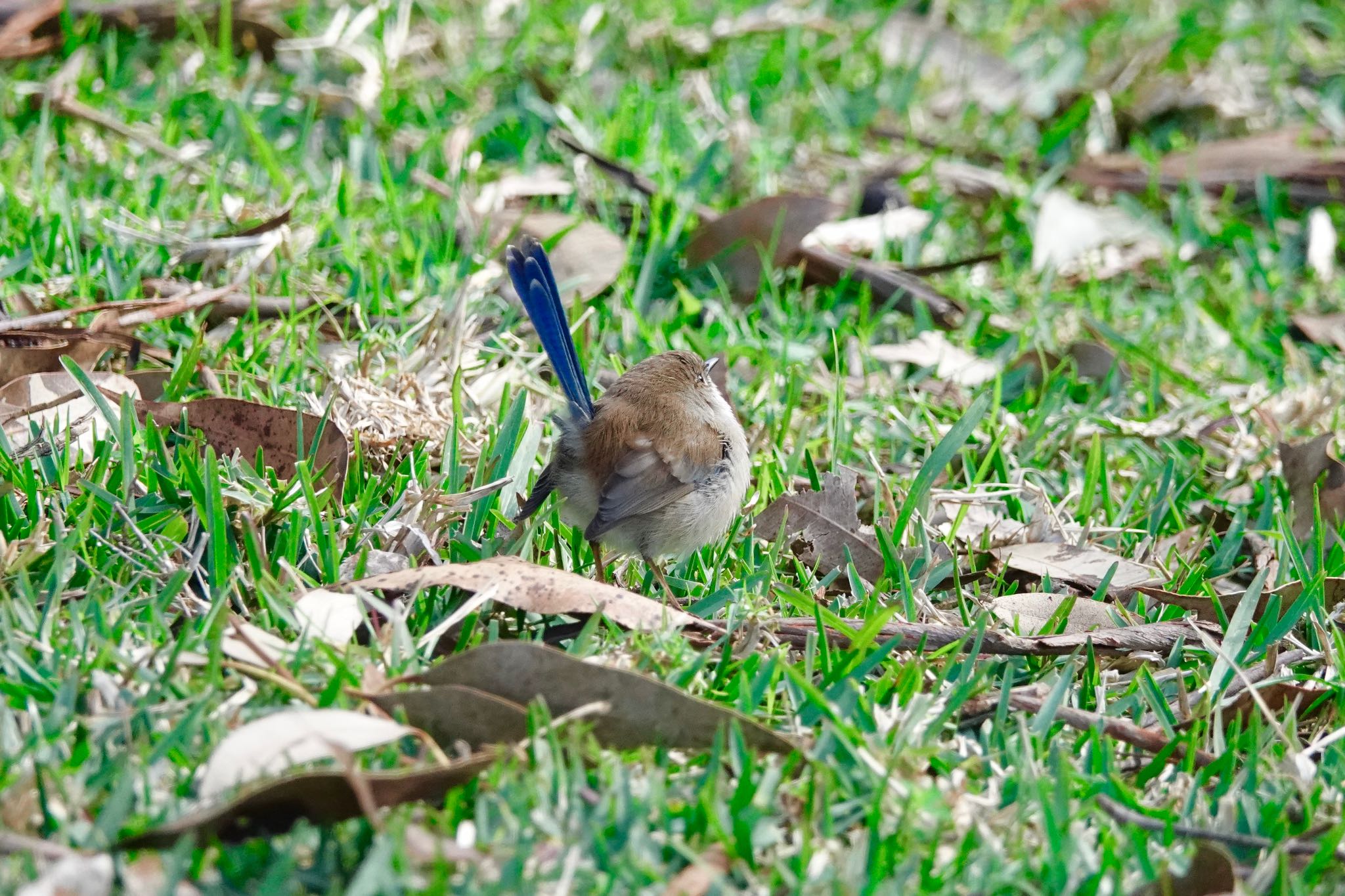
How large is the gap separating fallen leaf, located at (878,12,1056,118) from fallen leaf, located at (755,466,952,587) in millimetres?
3513

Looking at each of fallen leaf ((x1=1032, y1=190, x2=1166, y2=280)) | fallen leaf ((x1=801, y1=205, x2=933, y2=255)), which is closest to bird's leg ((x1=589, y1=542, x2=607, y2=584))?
fallen leaf ((x1=801, y1=205, x2=933, y2=255))

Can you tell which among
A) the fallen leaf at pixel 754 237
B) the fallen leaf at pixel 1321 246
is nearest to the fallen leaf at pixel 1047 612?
the fallen leaf at pixel 754 237

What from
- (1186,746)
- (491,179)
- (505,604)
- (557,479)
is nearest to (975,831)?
(1186,746)

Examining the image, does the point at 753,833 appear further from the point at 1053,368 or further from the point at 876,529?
the point at 1053,368

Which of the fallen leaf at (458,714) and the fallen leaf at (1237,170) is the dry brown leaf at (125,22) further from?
the fallen leaf at (458,714)

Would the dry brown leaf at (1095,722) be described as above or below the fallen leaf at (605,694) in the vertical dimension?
below

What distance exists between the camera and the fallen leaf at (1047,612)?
342 cm

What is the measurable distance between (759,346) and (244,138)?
223cm

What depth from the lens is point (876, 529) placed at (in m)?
3.61

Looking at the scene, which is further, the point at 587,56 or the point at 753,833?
the point at 587,56

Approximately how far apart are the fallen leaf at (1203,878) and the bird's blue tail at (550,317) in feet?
6.13

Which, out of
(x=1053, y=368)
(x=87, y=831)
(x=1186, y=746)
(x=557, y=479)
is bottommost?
(x=1053, y=368)

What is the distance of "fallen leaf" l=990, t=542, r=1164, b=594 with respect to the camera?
144 inches

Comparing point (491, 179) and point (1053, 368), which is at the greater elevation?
point (491, 179)
